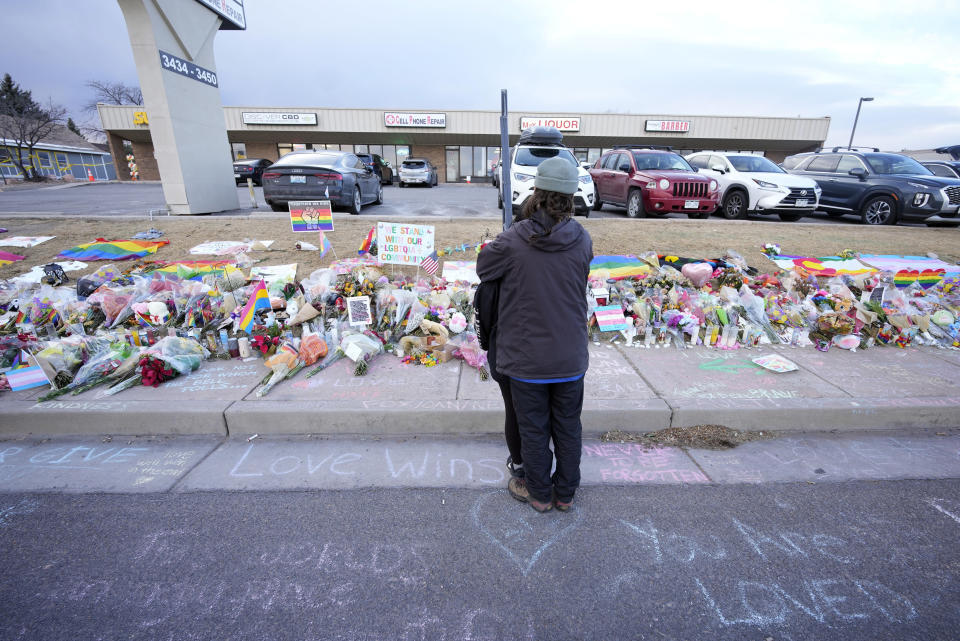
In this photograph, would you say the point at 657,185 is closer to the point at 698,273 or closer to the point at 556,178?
the point at 698,273

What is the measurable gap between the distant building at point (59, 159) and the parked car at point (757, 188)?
134ft

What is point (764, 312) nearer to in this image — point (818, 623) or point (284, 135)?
point (818, 623)

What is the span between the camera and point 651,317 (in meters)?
4.89

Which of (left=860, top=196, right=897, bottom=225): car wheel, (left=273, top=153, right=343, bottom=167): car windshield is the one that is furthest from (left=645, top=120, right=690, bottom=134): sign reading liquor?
(left=273, top=153, right=343, bottom=167): car windshield

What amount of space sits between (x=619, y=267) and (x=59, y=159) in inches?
1818

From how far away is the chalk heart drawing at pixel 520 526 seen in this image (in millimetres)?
2300

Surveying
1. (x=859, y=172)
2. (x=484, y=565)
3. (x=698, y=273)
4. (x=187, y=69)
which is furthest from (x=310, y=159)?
(x=859, y=172)

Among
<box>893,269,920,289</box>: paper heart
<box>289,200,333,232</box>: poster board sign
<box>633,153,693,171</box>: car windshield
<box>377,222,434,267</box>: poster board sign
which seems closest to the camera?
<box>377,222,434,267</box>: poster board sign

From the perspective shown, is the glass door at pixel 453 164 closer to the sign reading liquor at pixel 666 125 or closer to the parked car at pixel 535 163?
the sign reading liquor at pixel 666 125

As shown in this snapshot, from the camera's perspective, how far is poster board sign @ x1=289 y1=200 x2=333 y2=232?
652 centimetres

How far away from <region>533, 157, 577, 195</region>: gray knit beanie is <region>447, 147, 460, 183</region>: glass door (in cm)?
3193

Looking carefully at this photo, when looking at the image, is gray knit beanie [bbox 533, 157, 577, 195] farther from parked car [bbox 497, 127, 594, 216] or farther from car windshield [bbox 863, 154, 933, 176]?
car windshield [bbox 863, 154, 933, 176]

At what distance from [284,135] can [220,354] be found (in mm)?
30914

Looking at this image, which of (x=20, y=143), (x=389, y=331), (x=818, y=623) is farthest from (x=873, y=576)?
(x=20, y=143)
